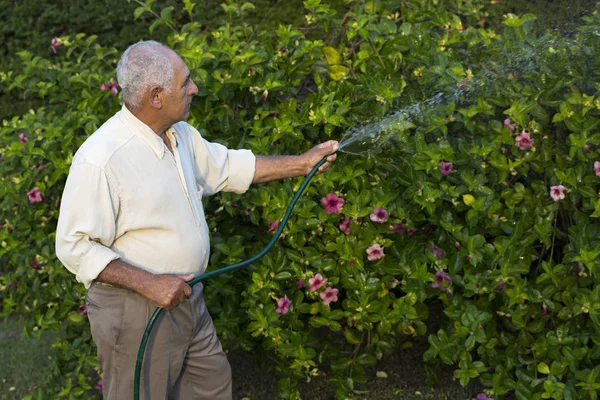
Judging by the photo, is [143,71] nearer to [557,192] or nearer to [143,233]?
[143,233]

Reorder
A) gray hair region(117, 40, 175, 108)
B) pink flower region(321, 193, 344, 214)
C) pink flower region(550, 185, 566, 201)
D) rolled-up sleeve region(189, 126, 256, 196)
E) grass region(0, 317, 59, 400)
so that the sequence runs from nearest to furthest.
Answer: gray hair region(117, 40, 175, 108), rolled-up sleeve region(189, 126, 256, 196), pink flower region(550, 185, 566, 201), pink flower region(321, 193, 344, 214), grass region(0, 317, 59, 400)

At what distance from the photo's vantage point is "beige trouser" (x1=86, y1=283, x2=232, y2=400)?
3.09m

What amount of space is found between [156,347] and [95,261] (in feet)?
1.31

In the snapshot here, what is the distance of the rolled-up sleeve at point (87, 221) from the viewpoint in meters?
2.90

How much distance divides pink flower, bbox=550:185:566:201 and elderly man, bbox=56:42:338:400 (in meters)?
1.41

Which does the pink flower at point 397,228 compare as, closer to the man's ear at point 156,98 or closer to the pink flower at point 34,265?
the man's ear at point 156,98

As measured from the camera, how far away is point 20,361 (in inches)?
215

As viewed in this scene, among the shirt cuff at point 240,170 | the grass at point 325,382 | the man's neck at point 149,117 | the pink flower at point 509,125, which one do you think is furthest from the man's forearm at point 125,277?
the grass at point 325,382

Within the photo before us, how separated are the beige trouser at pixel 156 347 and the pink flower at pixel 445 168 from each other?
1.13 meters

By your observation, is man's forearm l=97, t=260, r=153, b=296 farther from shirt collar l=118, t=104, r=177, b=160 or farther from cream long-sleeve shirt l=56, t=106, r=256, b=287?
shirt collar l=118, t=104, r=177, b=160

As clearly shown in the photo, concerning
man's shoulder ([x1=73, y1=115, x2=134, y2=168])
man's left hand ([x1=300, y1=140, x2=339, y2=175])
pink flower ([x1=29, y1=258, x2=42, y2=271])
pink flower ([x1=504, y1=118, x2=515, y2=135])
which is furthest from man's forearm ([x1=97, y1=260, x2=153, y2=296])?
pink flower ([x1=504, y1=118, x2=515, y2=135])

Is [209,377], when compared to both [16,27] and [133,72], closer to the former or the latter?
[133,72]

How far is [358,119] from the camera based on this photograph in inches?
158

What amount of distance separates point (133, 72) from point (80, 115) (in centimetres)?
138
